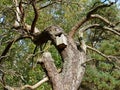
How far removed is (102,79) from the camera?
35.4ft

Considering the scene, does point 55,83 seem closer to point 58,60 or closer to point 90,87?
point 90,87

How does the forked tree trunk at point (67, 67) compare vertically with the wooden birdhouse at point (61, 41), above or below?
below

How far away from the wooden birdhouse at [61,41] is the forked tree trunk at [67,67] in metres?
0.04

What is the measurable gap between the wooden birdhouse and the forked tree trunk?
0.14 feet

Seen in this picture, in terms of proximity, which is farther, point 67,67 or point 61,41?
point 61,41

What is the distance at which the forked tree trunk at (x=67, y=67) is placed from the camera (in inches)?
159

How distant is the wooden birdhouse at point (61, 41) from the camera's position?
4312mm

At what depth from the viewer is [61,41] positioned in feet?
14.2

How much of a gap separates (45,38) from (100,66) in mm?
6476

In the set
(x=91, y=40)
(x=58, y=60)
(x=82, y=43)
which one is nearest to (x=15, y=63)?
(x=58, y=60)

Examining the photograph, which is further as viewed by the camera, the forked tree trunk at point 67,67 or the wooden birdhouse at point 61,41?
the wooden birdhouse at point 61,41

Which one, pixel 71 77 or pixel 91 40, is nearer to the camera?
pixel 71 77

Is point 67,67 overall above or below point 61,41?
below

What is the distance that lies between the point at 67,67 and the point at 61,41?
0.37m
